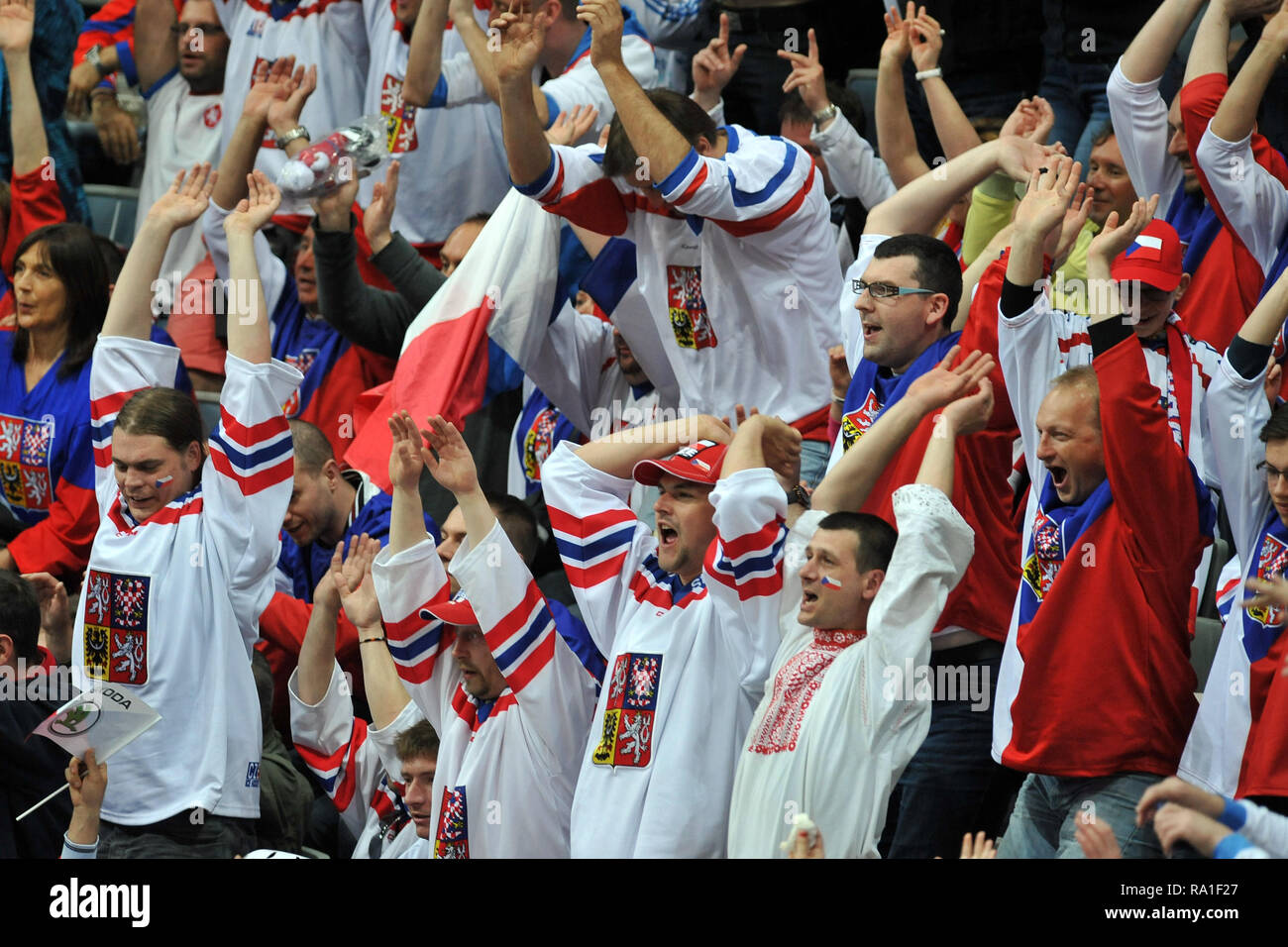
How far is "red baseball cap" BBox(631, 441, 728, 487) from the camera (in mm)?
4812

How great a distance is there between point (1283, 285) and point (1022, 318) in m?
0.58

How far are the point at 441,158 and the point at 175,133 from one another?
1.32 meters

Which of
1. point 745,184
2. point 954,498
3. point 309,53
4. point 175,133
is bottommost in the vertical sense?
point 954,498

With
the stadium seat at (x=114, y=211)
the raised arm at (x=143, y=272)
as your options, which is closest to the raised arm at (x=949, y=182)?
the raised arm at (x=143, y=272)

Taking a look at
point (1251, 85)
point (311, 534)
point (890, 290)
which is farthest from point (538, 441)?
point (1251, 85)

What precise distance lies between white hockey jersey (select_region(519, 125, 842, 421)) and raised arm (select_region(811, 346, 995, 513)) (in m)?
1.01

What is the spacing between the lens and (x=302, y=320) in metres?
7.38

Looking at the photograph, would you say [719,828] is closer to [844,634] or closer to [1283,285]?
[844,634]

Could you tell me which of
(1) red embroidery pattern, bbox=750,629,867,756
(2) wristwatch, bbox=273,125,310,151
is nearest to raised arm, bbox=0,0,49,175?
(2) wristwatch, bbox=273,125,310,151

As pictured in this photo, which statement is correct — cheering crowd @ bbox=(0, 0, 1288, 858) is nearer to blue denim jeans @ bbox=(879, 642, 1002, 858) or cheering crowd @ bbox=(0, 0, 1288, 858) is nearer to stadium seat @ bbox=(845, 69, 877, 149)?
blue denim jeans @ bbox=(879, 642, 1002, 858)

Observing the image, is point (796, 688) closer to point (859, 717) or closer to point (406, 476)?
point (859, 717)

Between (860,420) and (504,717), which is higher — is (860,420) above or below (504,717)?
above
